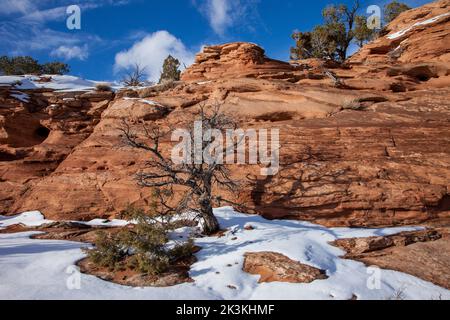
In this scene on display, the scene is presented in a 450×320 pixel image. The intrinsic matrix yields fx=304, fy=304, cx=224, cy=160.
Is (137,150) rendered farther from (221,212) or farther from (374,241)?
(374,241)

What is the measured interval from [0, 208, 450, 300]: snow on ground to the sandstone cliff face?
1552 mm

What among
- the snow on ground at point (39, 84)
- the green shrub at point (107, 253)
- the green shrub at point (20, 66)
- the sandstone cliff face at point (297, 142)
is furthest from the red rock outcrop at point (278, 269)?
the green shrub at point (20, 66)

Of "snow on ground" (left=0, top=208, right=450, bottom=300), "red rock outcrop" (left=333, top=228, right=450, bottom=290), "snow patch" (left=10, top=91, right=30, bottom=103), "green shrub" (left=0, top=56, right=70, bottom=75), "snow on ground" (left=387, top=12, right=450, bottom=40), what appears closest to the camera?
"snow on ground" (left=0, top=208, right=450, bottom=300)

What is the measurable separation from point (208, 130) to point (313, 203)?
188 inches

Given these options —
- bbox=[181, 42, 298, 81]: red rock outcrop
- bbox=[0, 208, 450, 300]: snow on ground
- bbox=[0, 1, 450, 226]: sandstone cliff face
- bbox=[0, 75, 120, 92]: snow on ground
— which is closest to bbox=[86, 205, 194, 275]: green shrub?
bbox=[0, 208, 450, 300]: snow on ground

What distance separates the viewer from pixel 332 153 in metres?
12.5

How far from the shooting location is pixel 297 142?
13016 mm

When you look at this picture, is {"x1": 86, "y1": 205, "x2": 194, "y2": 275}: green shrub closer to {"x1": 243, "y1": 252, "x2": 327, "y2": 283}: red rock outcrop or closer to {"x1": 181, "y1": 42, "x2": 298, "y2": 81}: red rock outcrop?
{"x1": 243, "y1": 252, "x2": 327, "y2": 283}: red rock outcrop

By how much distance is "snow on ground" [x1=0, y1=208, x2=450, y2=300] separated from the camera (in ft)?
21.3

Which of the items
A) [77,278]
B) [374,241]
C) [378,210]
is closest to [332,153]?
[378,210]

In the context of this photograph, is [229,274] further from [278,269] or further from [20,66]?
[20,66]

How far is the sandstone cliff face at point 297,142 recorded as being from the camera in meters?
11.3

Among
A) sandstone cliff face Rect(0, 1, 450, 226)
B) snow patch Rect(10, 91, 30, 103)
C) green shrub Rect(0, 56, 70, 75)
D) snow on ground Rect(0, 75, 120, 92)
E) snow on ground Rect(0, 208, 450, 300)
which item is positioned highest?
green shrub Rect(0, 56, 70, 75)

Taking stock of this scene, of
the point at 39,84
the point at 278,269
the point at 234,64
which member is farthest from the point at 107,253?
the point at 39,84
